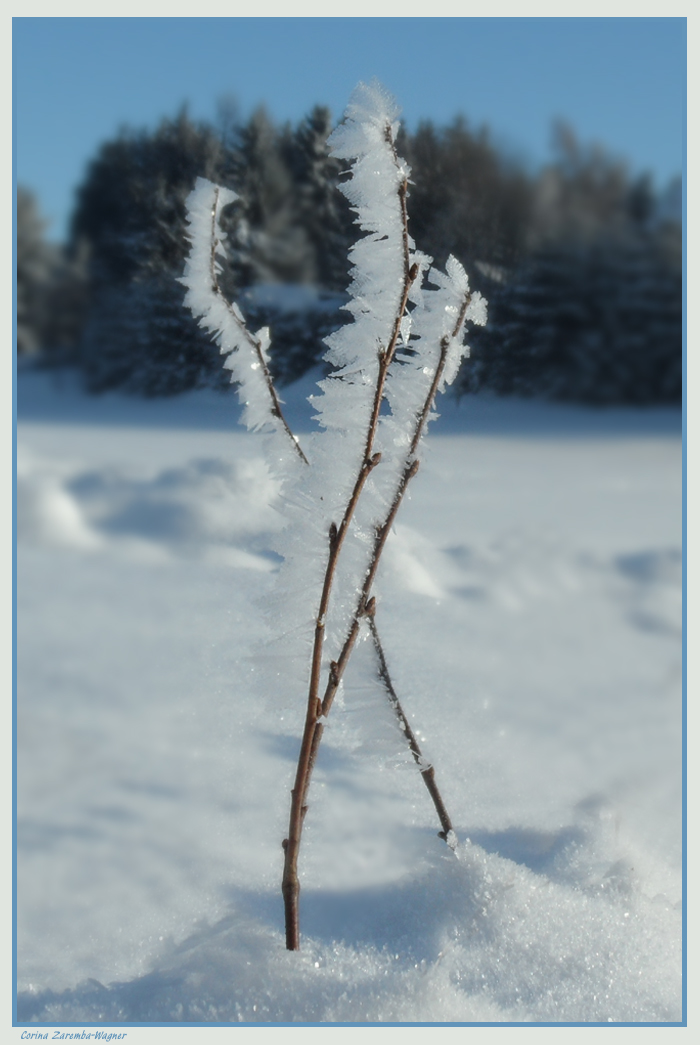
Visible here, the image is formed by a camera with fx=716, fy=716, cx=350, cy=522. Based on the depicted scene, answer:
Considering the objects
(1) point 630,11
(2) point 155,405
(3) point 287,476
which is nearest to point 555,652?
(3) point 287,476

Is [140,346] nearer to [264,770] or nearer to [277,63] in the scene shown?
[277,63]

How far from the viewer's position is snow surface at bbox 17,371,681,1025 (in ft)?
2.79

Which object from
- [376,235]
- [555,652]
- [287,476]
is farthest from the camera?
[555,652]

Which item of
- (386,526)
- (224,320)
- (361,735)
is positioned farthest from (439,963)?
(224,320)

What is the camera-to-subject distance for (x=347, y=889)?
3.17ft

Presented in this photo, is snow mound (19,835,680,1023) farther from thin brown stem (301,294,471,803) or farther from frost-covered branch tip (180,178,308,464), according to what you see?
frost-covered branch tip (180,178,308,464)

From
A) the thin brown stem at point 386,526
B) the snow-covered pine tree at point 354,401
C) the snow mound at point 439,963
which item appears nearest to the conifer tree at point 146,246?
the snow-covered pine tree at point 354,401

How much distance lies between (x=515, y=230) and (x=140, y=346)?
546 mm

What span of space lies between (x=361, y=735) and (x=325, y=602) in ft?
0.75

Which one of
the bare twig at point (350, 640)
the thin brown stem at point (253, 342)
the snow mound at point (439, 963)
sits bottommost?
the snow mound at point (439, 963)

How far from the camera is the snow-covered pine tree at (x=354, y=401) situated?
2.20 ft

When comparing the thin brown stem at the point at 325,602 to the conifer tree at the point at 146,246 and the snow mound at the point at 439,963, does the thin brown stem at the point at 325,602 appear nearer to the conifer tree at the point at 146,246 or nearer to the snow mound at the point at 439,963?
the snow mound at the point at 439,963

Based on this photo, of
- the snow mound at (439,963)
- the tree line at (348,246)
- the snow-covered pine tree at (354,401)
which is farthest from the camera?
the tree line at (348,246)

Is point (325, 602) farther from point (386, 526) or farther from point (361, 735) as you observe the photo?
point (361, 735)
